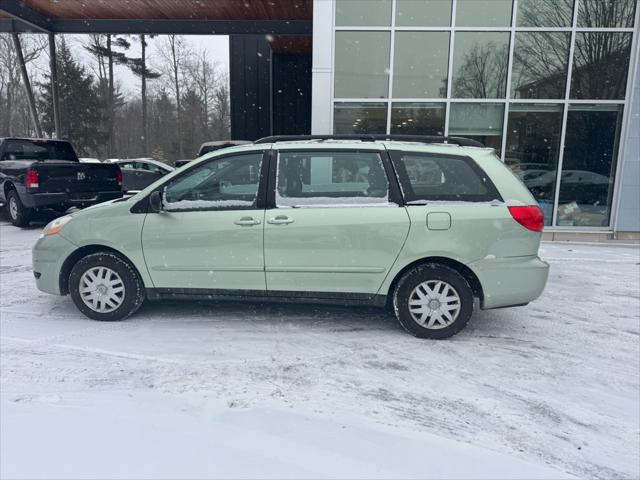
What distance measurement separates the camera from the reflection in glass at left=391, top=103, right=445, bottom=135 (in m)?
9.79

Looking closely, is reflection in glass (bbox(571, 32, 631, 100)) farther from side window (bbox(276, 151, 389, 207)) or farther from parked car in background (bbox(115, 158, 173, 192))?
parked car in background (bbox(115, 158, 173, 192))

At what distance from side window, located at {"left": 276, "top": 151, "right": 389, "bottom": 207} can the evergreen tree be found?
1443 inches

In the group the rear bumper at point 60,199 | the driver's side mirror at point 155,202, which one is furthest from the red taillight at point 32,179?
the driver's side mirror at point 155,202

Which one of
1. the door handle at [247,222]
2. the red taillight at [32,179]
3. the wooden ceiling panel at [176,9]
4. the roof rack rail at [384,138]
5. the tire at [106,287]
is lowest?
the tire at [106,287]

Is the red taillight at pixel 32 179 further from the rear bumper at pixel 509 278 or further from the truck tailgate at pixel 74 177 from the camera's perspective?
the rear bumper at pixel 509 278

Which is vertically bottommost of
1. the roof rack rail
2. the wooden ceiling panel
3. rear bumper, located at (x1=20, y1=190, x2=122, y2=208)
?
rear bumper, located at (x1=20, y1=190, x2=122, y2=208)

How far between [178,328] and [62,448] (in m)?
1.84

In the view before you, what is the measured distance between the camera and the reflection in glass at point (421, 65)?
9.67 meters

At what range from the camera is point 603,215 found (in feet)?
32.4

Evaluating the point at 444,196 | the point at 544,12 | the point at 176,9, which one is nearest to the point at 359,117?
the point at 544,12

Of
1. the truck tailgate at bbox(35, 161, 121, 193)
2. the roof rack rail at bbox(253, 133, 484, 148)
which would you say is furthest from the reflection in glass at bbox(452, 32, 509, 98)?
the truck tailgate at bbox(35, 161, 121, 193)

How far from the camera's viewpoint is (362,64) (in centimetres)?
970

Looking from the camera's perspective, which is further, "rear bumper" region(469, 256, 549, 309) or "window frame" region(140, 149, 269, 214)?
"window frame" region(140, 149, 269, 214)

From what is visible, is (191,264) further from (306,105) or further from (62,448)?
(306,105)
